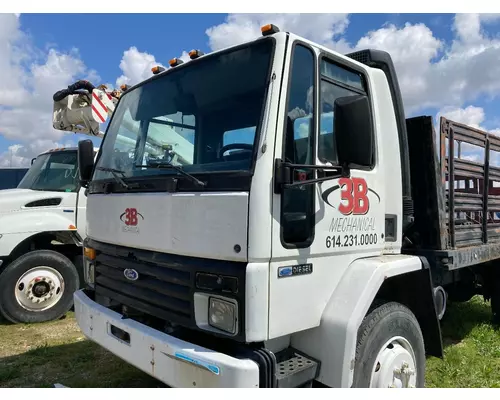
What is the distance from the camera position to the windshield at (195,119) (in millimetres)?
2529

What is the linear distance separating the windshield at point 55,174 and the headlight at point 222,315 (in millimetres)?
4307

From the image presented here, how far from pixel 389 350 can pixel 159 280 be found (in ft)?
5.25

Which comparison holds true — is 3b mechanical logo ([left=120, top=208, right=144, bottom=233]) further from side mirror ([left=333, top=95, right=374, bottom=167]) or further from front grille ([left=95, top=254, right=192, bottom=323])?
side mirror ([left=333, top=95, right=374, bottom=167])

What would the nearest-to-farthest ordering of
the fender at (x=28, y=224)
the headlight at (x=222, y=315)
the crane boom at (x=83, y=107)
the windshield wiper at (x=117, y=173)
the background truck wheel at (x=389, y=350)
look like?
the headlight at (x=222, y=315) < the background truck wheel at (x=389, y=350) < the windshield wiper at (x=117, y=173) < the fender at (x=28, y=224) < the crane boom at (x=83, y=107)

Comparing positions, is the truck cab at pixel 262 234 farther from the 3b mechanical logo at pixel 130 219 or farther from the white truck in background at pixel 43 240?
the white truck in background at pixel 43 240

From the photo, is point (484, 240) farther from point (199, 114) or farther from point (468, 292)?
point (199, 114)

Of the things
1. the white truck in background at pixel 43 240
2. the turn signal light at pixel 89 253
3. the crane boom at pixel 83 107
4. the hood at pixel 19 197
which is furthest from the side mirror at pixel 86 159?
the crane boom at pixel 83 107

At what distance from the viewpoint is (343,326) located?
2.48 meters

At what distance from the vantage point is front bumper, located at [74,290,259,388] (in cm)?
217

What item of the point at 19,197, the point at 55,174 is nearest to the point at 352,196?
the point at 19,197

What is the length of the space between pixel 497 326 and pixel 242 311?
4.39m

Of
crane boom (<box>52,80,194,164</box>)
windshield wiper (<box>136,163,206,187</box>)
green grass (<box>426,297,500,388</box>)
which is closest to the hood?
crane boom (<box>52,80,194,164</box>)

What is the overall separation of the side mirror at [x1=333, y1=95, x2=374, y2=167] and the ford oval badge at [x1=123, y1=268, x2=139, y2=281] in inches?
60.1

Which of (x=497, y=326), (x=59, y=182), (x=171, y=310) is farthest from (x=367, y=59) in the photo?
(x=59, y=182)
